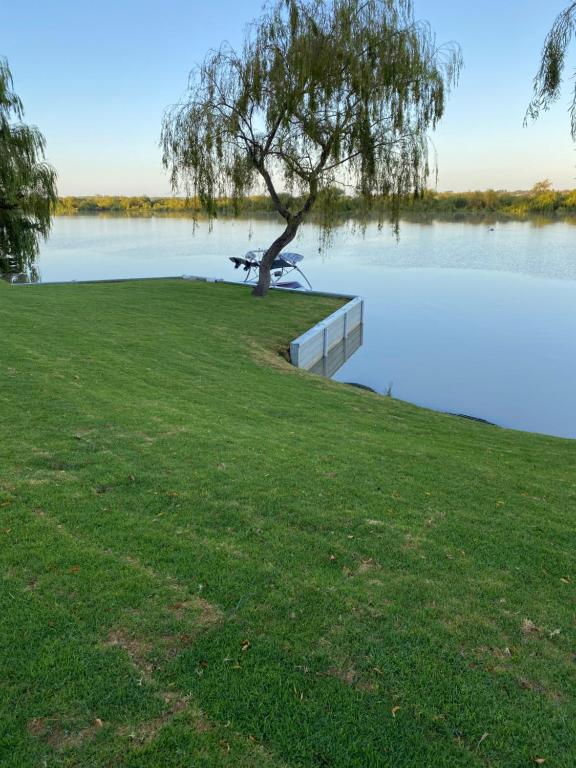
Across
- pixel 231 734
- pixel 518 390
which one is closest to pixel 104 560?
pixel 231 734

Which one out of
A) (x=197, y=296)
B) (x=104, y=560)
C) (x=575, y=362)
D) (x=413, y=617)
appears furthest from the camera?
(x=197, y=296)

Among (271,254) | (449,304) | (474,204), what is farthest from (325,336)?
(474,204)

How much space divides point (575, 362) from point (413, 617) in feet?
41.9

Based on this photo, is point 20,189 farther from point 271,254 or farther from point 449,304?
point 449,304

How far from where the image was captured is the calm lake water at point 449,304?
11625 mm

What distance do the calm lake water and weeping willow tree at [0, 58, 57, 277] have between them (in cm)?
465

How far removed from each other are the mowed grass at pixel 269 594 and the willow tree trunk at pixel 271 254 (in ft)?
32.0

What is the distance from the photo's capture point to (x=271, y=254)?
15.2 metres

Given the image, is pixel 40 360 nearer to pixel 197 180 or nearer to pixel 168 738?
pixel 168 738

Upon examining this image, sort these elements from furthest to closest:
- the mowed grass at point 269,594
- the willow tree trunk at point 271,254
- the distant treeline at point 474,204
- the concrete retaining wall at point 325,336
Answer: the distant treeline at point 474,204 < the willow tree trunk at point 271,254 < the concrete retaining wall at point 325,336 < the mowed grass at point 269,594

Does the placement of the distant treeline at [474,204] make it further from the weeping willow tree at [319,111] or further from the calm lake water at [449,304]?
the weeping willow tree at [319,111]

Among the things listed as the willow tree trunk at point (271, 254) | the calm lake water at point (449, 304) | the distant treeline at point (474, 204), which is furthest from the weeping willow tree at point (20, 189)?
the distant treeline at point (474, 204)

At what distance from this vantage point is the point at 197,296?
15.0 metres

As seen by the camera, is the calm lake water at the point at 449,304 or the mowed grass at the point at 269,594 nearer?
the mowed grass at the point at 269,594
